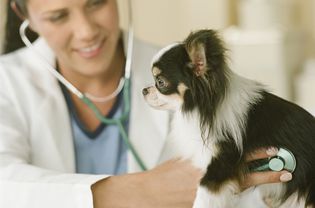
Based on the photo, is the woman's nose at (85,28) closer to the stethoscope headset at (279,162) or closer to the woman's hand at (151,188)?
the woman's hand at (151,188)

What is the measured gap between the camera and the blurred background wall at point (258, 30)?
2.48 m

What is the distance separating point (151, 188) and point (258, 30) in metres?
1.68

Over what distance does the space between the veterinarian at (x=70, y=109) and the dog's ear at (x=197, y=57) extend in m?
0.27

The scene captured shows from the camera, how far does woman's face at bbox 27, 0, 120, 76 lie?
4.20ft

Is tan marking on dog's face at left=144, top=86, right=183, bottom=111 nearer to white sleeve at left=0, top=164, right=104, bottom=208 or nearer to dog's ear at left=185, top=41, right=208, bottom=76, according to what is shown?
dog's ear at left=185, top=41, right=208, bottom=76

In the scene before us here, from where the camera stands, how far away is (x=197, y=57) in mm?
858

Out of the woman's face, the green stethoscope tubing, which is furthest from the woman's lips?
the green stethoscope tubing

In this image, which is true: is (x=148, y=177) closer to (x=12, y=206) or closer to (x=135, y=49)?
(x=12, y=206)

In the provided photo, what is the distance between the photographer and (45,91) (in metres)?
1.40

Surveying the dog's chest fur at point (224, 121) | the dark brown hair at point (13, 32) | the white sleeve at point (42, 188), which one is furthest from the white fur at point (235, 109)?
the dark brown hair at point (13, 32)

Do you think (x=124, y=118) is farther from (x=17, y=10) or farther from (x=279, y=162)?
(x=279, y=162)

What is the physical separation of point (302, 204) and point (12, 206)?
1.95ft

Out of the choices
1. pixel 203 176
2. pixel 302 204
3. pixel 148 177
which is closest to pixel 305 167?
pixel 302 204

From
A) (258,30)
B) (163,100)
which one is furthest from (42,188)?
(258,30)
